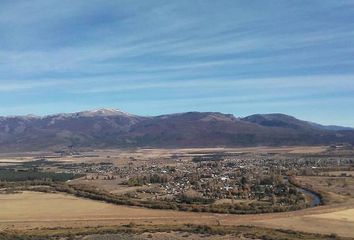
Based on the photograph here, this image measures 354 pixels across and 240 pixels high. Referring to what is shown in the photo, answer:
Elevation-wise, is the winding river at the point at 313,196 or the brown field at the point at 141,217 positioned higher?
the winding river at the point at 313,196

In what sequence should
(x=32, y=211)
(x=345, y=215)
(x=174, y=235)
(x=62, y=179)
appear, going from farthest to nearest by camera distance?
(x=62, y=179), (x=32, y=211), (x=345, y=215), (x=174, y=235)

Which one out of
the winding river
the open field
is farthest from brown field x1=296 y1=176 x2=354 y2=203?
the winding river

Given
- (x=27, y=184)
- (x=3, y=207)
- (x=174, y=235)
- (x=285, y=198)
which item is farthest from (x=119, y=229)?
(x=27, y=184)

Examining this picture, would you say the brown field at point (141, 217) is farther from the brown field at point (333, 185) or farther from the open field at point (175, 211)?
the brown field at point (333, 185)

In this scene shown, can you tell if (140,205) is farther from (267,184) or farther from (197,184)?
(267,184)

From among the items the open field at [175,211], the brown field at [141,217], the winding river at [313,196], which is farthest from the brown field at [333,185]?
the brown field at [141,217]

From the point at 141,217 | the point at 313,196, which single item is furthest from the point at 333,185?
the point at 141,217

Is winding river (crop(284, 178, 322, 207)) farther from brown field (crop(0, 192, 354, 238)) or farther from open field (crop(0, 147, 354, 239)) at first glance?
brown field (crop(0, 192, 354, 238))

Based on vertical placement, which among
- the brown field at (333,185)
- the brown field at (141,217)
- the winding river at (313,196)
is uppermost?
the brown field at (333,185)
